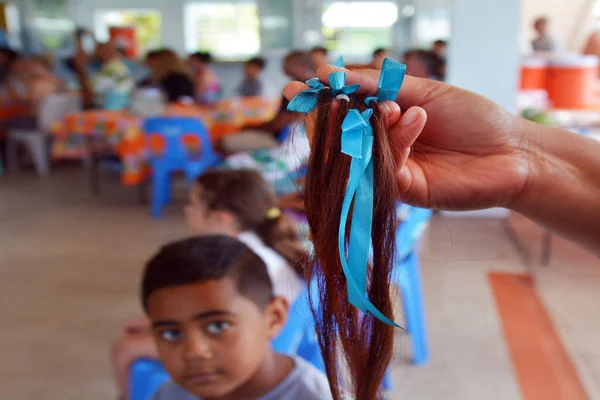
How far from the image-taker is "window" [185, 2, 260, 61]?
30.9 feet

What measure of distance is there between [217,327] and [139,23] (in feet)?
32.9

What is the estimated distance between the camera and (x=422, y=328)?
221cm

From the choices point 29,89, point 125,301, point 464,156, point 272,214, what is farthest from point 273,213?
point 29,89

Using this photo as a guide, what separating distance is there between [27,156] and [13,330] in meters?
4.09

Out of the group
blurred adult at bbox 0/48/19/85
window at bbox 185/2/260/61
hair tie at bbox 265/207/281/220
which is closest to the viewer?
hair tie at bbox 265/207/281/220

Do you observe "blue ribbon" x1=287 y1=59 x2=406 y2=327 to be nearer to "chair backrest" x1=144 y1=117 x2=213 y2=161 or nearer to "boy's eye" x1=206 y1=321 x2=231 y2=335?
"boy's eye" x1=206 y1=321 x2=231 y2=335

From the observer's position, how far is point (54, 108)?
5.21 m

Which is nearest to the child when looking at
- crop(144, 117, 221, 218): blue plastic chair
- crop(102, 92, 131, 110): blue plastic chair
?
crop(144, 117, 221, 218): blue plastic chair

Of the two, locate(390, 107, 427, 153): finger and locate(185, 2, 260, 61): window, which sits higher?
locate(185, 2, 260, 61): window

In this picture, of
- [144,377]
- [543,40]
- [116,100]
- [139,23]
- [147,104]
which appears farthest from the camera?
[139,23]

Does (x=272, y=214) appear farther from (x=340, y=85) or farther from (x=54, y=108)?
(x=54, y=108)

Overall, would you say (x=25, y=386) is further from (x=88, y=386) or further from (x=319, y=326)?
(x=319, y=326)

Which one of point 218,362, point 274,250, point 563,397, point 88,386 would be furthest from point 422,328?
point 218,362

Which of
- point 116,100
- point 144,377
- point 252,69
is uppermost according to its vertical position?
point 252,69
